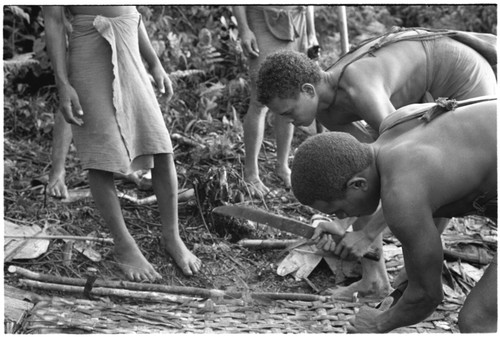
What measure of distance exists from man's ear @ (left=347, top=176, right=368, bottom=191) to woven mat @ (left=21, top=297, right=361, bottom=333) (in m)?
1.10

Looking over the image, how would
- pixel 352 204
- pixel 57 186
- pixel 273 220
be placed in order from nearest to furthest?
pixel 352 204
pixel 273 220
pixel 57 186

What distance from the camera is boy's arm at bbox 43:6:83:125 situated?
3.91m

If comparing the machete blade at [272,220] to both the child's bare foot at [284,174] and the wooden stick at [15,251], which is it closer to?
the wooden stick at [15,251]

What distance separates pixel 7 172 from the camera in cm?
527

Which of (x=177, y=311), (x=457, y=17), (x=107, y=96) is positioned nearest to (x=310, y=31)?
(x=107, y=96)

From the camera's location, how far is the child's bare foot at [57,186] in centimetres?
494

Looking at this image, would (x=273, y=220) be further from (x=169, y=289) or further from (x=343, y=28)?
(x=343, y=28)

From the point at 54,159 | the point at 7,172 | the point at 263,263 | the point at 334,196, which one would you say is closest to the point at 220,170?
the point at 263,263

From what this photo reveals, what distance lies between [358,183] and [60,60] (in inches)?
74.8

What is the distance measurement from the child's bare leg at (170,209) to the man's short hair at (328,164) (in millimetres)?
1520

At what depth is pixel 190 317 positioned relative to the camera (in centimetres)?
373

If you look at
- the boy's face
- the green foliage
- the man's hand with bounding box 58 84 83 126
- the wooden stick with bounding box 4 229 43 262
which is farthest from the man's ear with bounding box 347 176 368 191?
the green foliage

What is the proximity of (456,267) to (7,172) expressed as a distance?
2990mm

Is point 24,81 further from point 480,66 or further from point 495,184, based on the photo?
point 495,184
